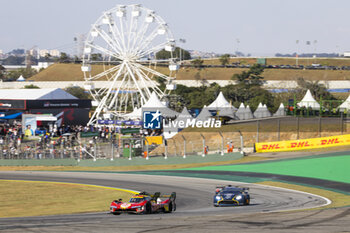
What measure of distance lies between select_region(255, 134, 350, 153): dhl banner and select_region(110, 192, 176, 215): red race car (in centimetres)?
2282

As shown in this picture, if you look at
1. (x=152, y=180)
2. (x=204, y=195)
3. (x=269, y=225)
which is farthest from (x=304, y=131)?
(x=269, y=225)

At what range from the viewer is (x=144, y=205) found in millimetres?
18766

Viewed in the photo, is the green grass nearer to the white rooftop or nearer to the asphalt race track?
the asphalt race track

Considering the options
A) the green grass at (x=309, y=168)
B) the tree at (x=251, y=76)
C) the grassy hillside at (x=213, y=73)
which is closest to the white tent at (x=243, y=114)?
the green grass at (x=309, y=168)

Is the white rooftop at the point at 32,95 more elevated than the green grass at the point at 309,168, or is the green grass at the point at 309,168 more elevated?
the white rooftop at the point at 32,95

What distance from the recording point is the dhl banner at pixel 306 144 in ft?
135

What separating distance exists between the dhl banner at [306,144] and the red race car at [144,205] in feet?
74.9

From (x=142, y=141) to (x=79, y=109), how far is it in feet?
95.2

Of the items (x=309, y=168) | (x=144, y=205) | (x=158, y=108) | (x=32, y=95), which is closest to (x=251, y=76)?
(x=32, y=95)

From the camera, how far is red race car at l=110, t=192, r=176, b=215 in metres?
18.6

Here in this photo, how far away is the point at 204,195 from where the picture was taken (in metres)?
25.6

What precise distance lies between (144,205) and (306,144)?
82.4 ft

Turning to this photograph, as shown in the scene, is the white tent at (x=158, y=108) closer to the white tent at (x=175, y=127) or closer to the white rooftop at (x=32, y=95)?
the white tent at (x=175, y=127)

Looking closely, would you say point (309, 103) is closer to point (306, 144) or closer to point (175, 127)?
point (175, 127)
